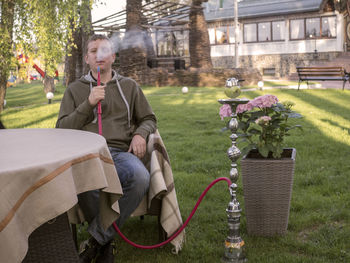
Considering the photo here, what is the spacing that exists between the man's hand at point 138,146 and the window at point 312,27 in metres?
28.0

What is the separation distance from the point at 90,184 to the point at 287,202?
1774 millimetres

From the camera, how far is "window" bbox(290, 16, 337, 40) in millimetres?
28734

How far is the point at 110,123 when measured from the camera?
3.43m

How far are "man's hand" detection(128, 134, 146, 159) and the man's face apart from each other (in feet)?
1.96

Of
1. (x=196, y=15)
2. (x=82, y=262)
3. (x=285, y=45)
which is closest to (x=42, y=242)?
(x=82, y=262)

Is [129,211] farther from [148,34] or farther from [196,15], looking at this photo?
[148,34]

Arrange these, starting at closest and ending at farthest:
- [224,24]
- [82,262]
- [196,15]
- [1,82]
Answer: [82,262] → [1,82] → [196,15] → [224,24]

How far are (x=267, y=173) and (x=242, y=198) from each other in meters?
1.30

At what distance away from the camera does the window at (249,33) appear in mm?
31953

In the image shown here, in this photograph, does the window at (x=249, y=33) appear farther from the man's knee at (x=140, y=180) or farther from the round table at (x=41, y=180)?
the round table at (x=41, y=180)

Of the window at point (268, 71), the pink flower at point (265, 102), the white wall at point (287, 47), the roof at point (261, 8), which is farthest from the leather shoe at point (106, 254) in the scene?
the window at point (268, 71)

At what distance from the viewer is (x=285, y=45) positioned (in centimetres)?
3072

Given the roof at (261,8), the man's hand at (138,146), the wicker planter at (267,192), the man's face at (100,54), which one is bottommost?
the wicker planter at (267,192)

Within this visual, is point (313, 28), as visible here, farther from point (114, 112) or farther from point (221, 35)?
point (114, 112)
